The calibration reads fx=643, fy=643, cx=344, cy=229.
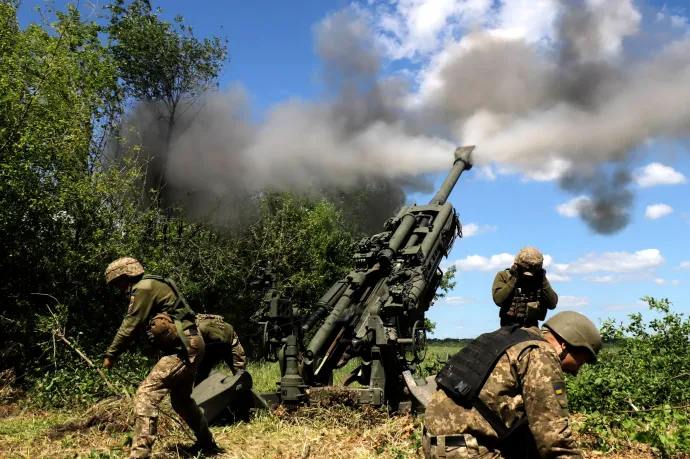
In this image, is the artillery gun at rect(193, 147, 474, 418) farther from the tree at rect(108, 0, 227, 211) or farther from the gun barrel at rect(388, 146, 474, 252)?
the tree at rect(108, 0, 227, 211)

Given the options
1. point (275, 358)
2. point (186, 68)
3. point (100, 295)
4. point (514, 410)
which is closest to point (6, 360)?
point (100, 295)

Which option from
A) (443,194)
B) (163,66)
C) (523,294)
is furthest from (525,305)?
(163,66)

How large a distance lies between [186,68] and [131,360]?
29.1ft

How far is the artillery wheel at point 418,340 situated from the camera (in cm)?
831

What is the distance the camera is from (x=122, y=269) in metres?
5.61

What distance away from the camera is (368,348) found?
8.25 meters

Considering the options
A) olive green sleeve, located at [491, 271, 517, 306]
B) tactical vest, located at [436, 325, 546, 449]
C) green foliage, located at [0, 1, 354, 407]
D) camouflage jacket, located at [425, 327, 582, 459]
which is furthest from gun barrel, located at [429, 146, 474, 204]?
camouflage jacket, located at [425, 327, 582, 459]

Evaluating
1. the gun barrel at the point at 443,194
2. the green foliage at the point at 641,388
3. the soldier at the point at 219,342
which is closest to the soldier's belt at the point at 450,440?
the green foliage at the point at 641,388

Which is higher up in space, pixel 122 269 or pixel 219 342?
pixel 122 269

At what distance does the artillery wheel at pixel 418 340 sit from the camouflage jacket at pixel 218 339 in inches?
86.0

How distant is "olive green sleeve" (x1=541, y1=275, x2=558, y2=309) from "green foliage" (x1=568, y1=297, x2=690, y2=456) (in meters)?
1.09

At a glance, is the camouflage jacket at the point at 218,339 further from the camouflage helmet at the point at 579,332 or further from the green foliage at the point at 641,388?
the camouflage helmet at the point at 579,332

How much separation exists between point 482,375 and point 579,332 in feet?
1.92

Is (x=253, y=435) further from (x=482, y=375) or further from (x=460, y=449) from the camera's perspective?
(x=482, y=375)
